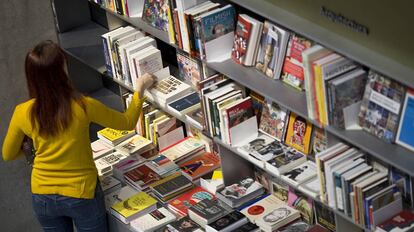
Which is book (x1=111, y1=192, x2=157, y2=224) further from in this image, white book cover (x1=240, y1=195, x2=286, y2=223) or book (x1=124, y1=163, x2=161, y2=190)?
white book cover (x1=240, y1=195, x2=286, y2=223)

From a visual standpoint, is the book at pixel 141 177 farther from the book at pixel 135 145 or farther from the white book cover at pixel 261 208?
the white book cover at pixel 261 208

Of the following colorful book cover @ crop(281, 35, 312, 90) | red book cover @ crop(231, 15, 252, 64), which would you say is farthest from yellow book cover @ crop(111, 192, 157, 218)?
colorful book cover @ crop(281, 35, 312, 90)

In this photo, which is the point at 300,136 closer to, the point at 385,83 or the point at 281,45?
the point at 281,45

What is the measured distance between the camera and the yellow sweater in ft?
16.2

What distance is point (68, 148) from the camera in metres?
4.98

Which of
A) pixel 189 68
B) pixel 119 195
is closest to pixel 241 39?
pixel 189 68

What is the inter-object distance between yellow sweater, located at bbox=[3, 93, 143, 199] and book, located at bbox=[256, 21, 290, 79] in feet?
2.64

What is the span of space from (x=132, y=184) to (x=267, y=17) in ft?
5.24

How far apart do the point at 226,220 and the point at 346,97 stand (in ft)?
3.82

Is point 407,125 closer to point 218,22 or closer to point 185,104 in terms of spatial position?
point 218,22

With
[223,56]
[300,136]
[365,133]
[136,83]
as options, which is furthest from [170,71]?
[365,133]

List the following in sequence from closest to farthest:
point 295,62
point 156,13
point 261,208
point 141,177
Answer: point 295,62, point 261,208, point 156,13, point 141,177

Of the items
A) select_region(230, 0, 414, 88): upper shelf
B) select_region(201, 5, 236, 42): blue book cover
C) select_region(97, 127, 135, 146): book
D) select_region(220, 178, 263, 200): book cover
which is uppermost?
select_region(230, 0, 414, 88): upper shelf

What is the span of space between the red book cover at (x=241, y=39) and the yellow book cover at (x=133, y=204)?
40.8 inches
